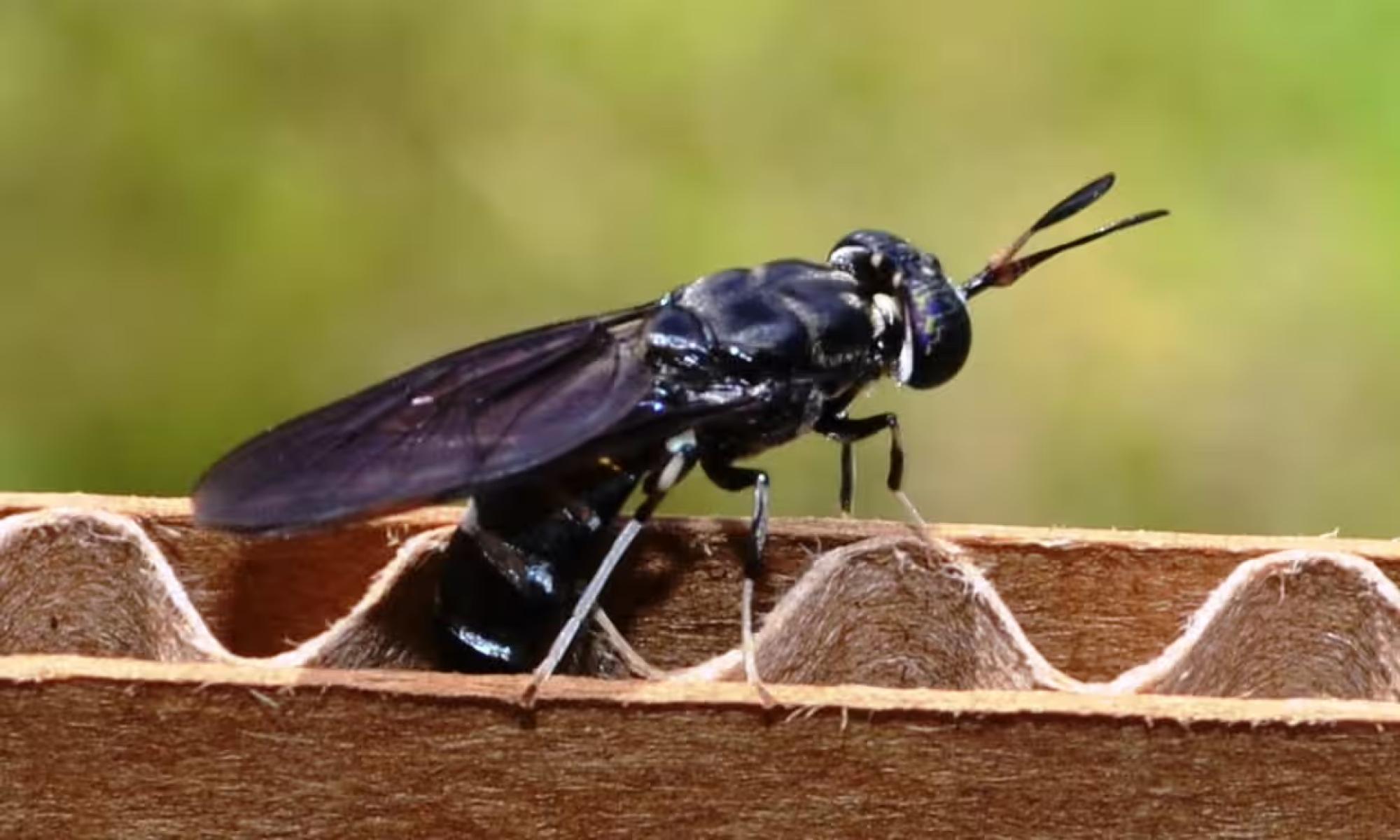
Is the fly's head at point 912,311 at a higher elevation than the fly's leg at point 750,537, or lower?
higher

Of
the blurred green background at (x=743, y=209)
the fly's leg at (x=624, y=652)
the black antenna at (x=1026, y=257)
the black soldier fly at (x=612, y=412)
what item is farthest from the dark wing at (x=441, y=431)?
the blurred green background at (x=743, y=209)

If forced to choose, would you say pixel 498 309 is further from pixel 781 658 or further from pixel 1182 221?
pixel 781 658

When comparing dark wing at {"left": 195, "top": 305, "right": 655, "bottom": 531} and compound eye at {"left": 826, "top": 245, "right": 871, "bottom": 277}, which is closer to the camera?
dark wing at {"left": 195, "top": 305, "right": 655, "bottom": 531}

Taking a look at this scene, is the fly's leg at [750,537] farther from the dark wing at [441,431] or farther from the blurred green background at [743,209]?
the blurred green background at [743,209]

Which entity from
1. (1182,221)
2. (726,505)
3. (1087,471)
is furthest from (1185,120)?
(726,505)

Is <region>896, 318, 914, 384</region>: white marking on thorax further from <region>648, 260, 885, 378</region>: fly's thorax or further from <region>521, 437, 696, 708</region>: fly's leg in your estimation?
<region>521, 437, 696, 708</region>: fly's leg

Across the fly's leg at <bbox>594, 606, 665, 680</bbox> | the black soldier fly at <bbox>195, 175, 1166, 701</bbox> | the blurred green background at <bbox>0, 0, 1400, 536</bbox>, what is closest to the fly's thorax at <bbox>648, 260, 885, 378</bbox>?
the black soldier fly at <bbox>195, 175, 1166, 701</bbox>

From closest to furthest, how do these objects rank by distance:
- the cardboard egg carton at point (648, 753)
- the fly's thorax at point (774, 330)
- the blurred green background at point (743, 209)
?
the cardboard egg carton at point (648, 753), the fly's thorax at point (774, 330), the blurred green background at point (743, 209)
